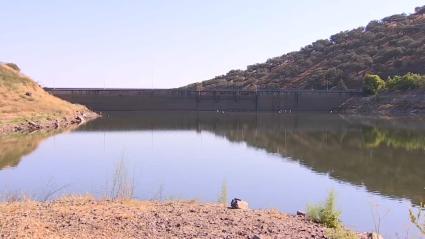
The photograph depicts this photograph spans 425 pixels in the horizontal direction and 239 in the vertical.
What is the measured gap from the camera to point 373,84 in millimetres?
89125

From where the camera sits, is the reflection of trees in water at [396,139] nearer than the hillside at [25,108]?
Yes

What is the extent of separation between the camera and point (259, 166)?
26750 mm

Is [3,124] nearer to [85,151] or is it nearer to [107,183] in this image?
[85,151]

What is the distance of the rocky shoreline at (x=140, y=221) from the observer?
9.48 metres

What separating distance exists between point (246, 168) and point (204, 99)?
7121 centimetres

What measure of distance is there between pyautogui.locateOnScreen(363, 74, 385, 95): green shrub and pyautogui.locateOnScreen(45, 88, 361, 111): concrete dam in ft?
11.7

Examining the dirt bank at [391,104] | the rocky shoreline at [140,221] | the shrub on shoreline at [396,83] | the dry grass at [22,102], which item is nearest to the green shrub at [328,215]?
the rocky shoreline at [140,221]

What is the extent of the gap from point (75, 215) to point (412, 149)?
29375mm

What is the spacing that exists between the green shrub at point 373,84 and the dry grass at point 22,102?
47008 millimetres

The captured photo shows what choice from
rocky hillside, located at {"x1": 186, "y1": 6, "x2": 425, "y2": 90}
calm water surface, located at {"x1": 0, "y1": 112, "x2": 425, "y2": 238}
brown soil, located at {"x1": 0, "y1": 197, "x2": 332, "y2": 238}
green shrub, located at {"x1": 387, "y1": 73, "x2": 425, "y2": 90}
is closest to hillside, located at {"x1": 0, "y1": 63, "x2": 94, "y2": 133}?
calm water surface, located at {"x1": 0, "y1": 112, "x2": 425, "y2": 238}

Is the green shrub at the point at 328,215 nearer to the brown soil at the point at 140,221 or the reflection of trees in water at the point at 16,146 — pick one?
the brown soil at the point at 140,221

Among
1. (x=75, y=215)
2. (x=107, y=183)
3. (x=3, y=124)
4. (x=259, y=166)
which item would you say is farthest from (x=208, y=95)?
(x=75, y=215)

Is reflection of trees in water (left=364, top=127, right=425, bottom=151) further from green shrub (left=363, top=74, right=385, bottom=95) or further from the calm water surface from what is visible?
green shrub (left=363, top=74, right=385, bottom=95)

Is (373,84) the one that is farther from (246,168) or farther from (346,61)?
(246,168)
